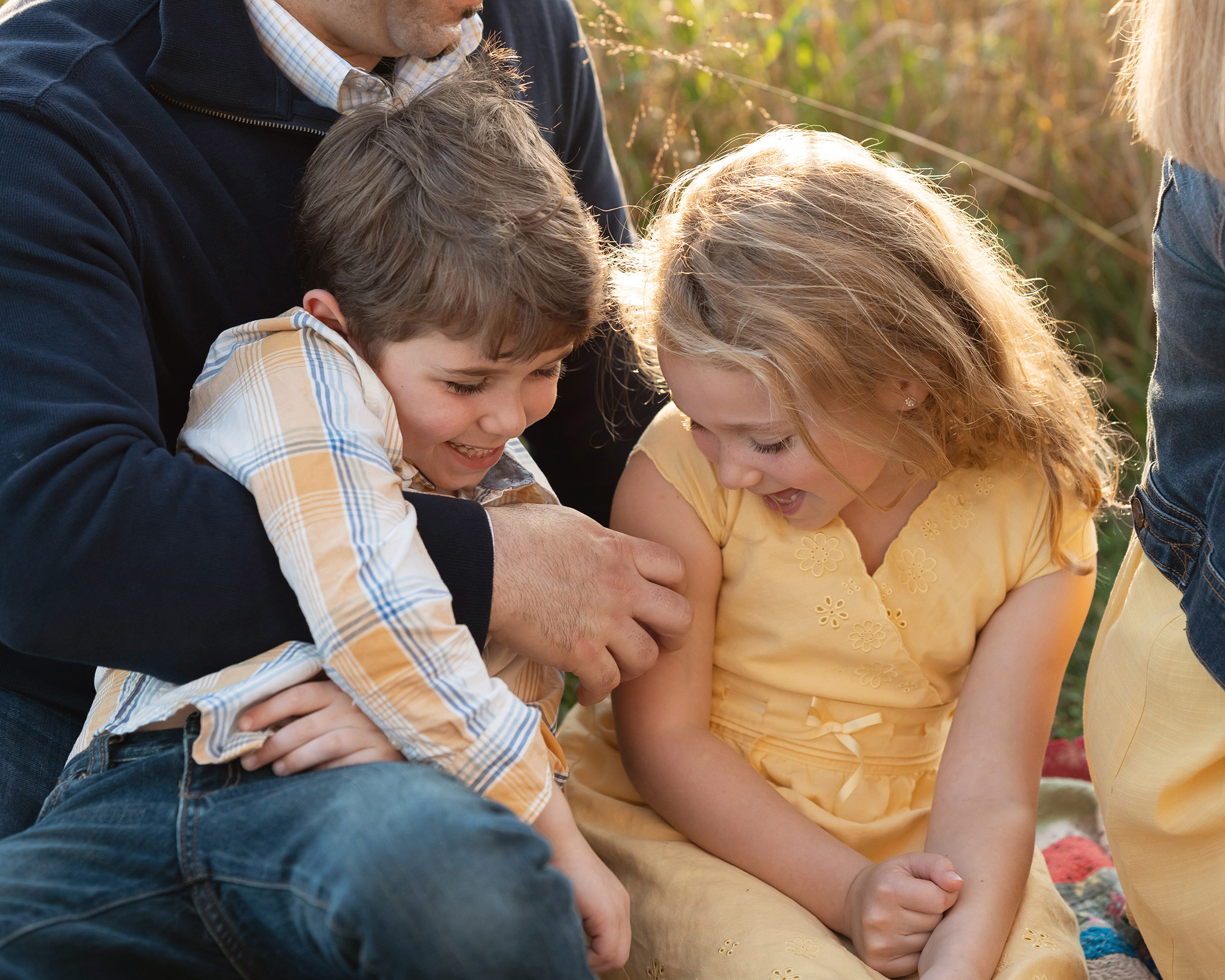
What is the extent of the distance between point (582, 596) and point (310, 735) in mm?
412

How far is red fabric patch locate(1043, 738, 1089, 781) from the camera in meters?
2.58

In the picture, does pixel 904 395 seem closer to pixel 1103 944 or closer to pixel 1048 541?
pixel 1048 541

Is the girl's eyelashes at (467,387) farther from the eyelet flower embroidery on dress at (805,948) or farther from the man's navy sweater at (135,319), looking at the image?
the eyelet flower embroidery on dress at (805,948)

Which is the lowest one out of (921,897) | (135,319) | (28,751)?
(921,897)

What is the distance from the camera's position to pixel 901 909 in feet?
5.08

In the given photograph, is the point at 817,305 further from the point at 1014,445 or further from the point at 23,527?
the point at 23,527

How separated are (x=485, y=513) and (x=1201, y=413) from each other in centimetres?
91

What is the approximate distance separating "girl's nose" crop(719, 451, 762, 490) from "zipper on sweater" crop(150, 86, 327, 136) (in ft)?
2.60

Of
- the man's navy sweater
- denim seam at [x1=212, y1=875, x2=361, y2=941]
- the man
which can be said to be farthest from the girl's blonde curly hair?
denim seam at [x1=212, y1=875, x2=361, y2=941]

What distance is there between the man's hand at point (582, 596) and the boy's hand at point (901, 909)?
0.44 m

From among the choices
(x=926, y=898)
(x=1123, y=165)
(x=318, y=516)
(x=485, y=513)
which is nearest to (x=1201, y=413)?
(x=926, y=898)

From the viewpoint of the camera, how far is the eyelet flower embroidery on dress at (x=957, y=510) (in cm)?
183

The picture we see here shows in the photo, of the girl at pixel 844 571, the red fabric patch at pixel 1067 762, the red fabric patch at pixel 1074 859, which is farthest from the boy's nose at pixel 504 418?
the red fabric patch at pixel 1067 762

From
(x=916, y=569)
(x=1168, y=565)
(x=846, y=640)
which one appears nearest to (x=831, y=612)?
(x=846, y=640)
